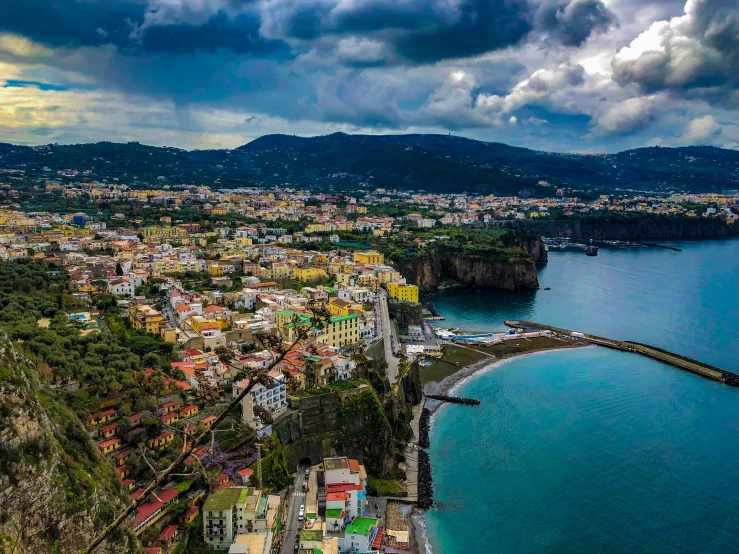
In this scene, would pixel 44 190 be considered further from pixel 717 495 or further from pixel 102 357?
pixel 717 495

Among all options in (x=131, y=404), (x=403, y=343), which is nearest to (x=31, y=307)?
(x=131, y=404)

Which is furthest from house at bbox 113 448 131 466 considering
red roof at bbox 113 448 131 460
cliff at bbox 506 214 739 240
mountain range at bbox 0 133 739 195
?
mountain range at bbox 0 133 739 195

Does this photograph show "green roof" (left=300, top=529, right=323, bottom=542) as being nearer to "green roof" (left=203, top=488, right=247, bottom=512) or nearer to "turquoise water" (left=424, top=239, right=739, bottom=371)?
"green roof" (left=203, top=488, right=247, bottom=512)

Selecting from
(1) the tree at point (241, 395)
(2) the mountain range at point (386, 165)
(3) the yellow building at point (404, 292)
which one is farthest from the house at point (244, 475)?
(2) the mountain range at point (386, 165)

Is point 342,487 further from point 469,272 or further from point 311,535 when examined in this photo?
point 469,272

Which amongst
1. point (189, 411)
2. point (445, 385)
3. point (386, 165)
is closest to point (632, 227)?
point (445, 385)

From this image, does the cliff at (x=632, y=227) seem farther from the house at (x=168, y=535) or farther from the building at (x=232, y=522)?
the house at (x=168, y=535)
